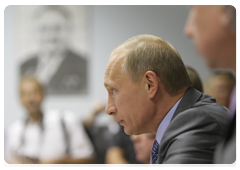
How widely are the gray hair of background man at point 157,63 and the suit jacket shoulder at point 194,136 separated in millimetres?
104

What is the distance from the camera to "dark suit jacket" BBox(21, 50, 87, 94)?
340 centimetres

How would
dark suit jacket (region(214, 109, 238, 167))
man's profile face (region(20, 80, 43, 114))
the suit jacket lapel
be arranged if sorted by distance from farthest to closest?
man's profile face (region(20, 80, 43, 114))
the suit jacket lapel
dark suit jacket (region(214, 109, 238, 167))

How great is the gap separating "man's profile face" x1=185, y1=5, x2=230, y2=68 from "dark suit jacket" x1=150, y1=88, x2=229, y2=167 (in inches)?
9.2

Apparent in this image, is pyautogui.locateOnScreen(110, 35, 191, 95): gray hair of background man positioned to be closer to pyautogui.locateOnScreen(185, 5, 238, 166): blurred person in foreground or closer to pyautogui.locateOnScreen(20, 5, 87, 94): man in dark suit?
pyautogui.locateOnScreen(185, 5, 238, 166): blurred person in foreground

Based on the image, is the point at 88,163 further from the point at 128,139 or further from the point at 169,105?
the point at 169,105

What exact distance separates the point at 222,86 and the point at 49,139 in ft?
5.14

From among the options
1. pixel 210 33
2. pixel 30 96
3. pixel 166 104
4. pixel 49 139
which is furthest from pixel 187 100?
pixel 30 96

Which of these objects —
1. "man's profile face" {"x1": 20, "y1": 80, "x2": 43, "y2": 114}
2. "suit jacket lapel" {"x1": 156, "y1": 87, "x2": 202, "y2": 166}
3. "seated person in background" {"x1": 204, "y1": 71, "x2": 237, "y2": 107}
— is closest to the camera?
"suit jacket lapel" {"x1": 156, "y1": 87, "x2": 202, "y2": 166}

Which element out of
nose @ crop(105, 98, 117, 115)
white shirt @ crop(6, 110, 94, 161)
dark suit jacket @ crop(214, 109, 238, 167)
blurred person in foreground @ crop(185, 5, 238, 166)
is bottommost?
white shirt @ crop(6, 110, 94, 161)

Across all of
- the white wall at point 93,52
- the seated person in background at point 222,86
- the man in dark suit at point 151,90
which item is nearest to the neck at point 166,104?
the man in dark suit at point 151,90

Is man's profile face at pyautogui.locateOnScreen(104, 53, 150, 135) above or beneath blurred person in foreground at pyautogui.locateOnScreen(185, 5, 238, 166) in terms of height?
beneath

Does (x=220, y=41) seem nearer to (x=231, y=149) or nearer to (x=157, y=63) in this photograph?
(x=231, y=149)

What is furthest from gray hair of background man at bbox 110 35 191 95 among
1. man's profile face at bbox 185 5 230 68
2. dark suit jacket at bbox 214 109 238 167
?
dark suit jacket at bbox 214 109 238 167

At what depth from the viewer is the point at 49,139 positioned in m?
2.23
